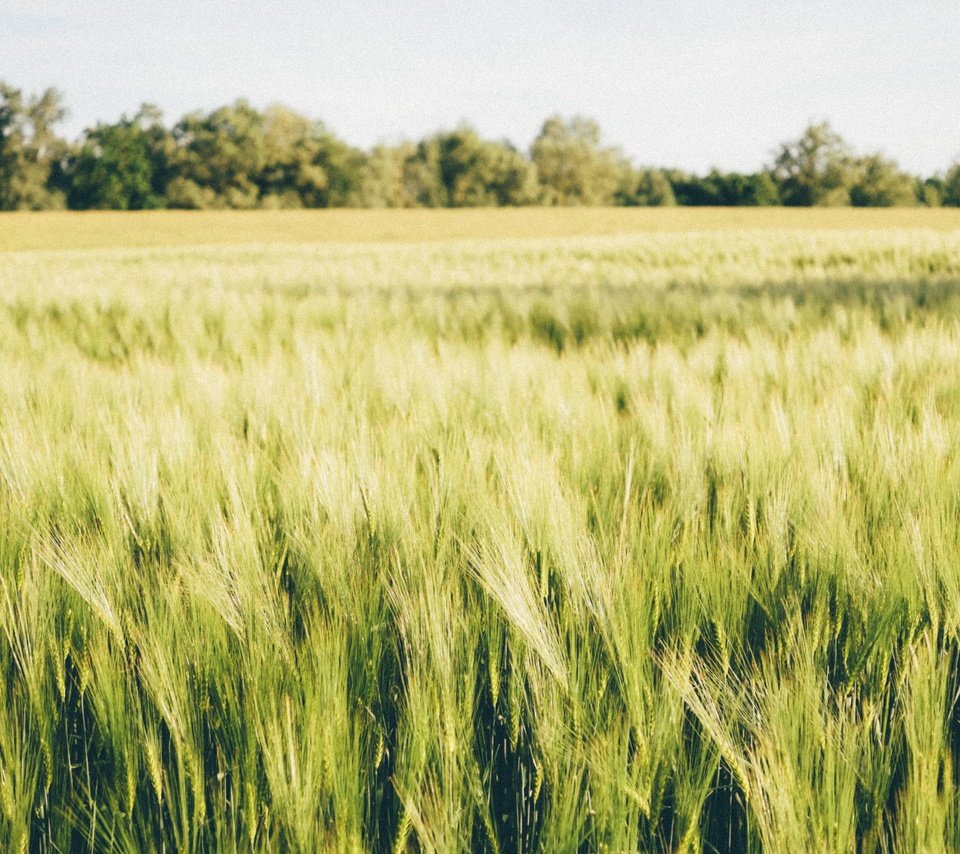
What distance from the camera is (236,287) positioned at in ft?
19.1

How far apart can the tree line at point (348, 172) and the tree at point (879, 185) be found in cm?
10

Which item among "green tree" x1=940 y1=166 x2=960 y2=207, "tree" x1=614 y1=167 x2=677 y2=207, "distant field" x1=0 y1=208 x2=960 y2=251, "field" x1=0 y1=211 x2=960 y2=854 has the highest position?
"tree" x1=614 y1=167 x2=677 y2=207

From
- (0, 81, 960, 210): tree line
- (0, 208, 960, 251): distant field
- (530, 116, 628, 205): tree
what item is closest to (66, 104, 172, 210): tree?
(0, 81, 960, 210): tree line

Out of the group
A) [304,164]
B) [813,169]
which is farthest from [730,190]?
[304,164]

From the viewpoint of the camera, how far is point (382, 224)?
2648cm

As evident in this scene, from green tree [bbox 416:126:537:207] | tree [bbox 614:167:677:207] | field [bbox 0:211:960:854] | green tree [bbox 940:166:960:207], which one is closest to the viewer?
field [bbox 0:211:960:854]

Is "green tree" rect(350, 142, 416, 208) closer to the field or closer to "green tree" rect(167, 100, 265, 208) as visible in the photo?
"green tree" rect(167, 100, 265, 208)

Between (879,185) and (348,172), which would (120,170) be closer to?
(348,172)

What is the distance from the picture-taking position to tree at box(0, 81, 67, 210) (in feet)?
146

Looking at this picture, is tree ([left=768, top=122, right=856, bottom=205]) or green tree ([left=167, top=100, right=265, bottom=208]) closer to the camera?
green tree ([left=167, top=100, right=265, bottom=208])

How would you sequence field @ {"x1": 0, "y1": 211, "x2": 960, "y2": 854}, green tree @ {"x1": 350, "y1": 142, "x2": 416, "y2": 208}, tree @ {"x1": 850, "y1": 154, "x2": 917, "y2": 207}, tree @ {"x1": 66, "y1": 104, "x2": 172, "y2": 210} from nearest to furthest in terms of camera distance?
field @ {"x1": 0, "y1": 211, "x2": 960, "y2": 854} → tree @ {"x1": 66, "y1": 104, "x2": 172, "y2": 210} → green tree @ {"x1": 350, "y1": 142, "x2": 416, "y2": 208} → tree @ {"x1": 850, "y1": 154, "x2": 917, "y2": 207}

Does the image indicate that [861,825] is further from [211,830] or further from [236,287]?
[236,287]

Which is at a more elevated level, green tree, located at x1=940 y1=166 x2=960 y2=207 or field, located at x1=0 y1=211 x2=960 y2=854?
green tree, located at x1=940 y1=166 x2=960 y2=207

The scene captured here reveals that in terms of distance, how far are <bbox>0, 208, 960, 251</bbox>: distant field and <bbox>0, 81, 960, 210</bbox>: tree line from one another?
61.2 feet
